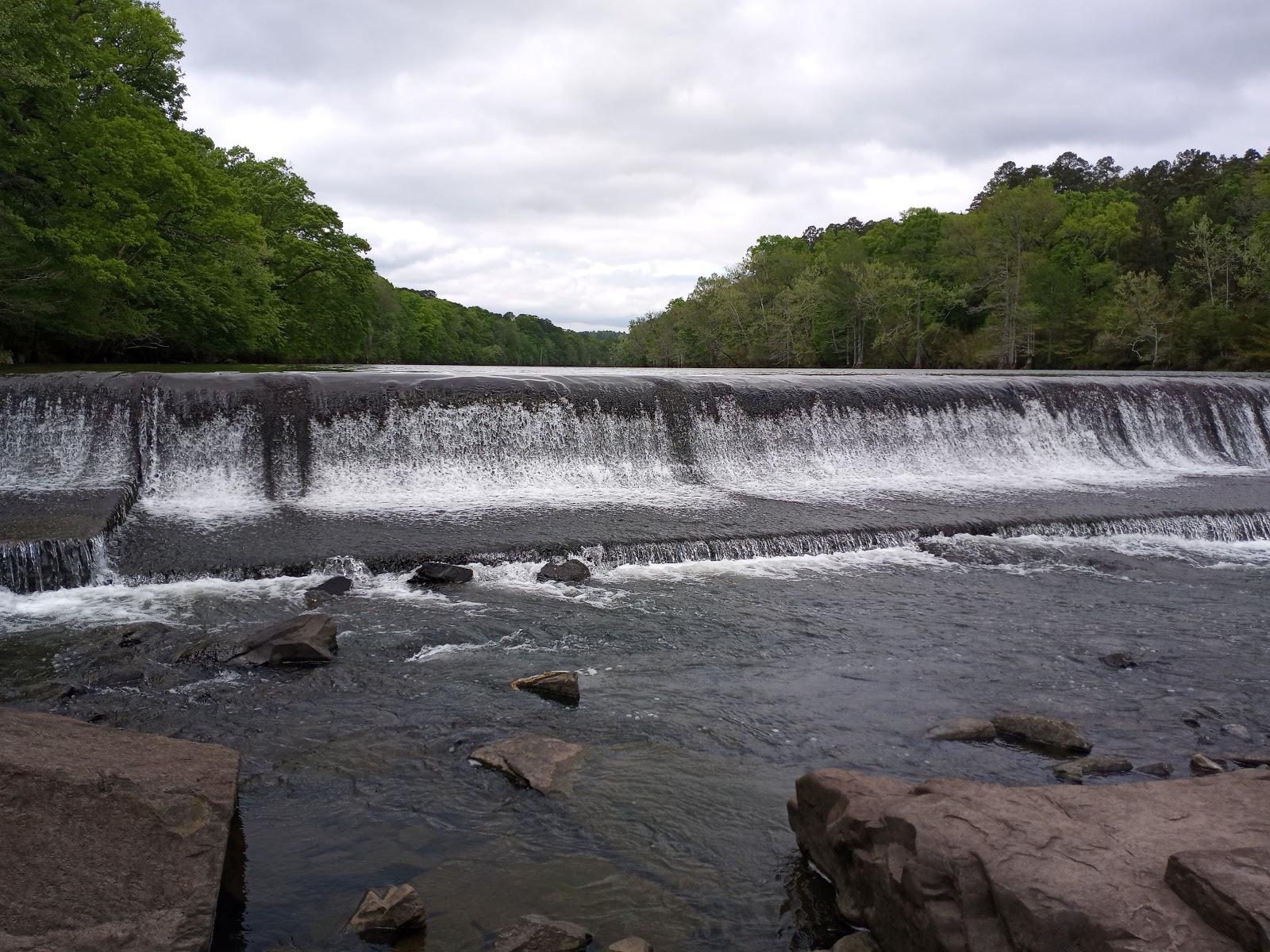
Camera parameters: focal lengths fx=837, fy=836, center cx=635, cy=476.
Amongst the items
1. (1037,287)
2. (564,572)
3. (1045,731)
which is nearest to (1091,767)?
(1045,731)

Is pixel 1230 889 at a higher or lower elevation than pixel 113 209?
lower

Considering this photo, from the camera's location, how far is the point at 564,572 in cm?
1109

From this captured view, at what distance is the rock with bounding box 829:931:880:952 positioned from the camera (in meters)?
3.89

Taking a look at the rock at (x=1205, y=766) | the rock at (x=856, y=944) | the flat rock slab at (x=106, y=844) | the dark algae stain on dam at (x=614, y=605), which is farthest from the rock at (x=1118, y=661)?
the flat rock slab at (x=106, y=844)

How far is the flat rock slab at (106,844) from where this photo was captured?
11.7 feet

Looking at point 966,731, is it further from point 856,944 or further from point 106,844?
point 106,844

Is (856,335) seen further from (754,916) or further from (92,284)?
(754,916)

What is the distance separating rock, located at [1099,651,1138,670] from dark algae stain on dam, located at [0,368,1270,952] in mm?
114

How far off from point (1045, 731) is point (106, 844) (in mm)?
6250

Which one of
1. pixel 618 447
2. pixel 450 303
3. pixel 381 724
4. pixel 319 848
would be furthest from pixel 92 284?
pixel 450 303

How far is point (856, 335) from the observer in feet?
217

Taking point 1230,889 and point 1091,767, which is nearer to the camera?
point 1230,889

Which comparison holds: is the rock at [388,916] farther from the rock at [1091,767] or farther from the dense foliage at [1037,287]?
the dense foliage at [1037,287]

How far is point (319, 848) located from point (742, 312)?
236 feet
